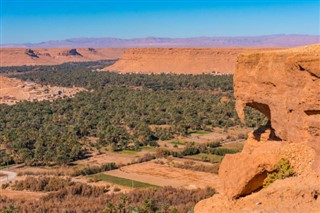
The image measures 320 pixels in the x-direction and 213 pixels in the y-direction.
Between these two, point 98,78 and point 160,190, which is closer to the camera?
point 160,190

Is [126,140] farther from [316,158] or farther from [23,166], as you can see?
[316,158]

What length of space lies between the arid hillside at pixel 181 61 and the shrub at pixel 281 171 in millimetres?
121620

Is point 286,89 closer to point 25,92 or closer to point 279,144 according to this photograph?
point 279,144

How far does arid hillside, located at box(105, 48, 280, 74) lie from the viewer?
458 feet

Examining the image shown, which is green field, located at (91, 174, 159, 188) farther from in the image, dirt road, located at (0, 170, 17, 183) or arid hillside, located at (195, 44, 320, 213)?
arid hillside, located at (195, 44, 320, 213)

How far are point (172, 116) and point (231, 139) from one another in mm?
14518

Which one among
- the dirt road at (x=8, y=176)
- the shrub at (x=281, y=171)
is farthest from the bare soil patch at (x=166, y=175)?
the shrub at (x=281, y=171)

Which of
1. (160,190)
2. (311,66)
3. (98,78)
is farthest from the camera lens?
(98,78)

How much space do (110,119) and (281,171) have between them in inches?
2241

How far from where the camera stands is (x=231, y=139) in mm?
57000

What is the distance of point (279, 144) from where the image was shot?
14078 mm

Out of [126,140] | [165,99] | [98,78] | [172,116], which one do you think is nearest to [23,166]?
[126,140]

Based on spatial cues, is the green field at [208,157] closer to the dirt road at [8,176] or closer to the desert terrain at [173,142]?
Result: the desert terrain at [173,142]

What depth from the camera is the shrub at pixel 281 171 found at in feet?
43.1
